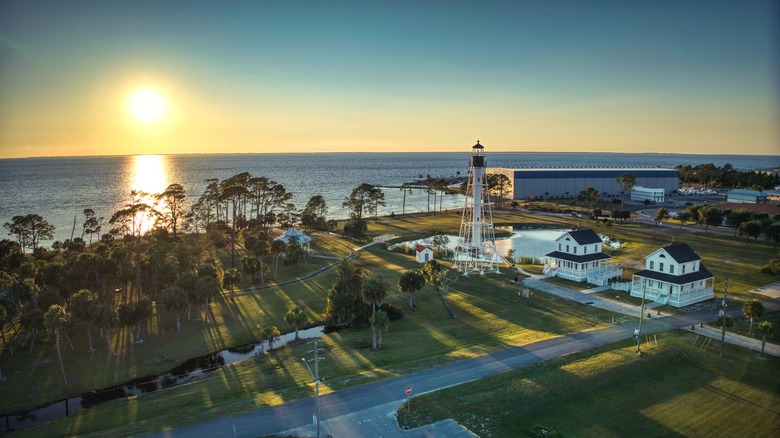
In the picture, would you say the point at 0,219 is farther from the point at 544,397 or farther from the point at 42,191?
the point at 544,397

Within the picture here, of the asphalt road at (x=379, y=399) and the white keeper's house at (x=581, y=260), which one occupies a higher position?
the white keeper's house at (x=581, y=260)

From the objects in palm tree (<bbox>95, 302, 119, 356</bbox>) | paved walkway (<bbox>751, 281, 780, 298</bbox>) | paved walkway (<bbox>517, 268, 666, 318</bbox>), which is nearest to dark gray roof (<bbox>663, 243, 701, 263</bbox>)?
paved walkway (<bbox>517, 268, 666, 318</bbox>)

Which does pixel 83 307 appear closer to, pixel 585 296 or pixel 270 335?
pixel 270 335

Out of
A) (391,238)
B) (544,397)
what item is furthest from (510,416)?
(391,238)

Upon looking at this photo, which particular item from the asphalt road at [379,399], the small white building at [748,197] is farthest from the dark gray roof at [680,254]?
the small white building at [748,197]

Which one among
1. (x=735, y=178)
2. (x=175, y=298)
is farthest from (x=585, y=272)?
(x=735, y=178)

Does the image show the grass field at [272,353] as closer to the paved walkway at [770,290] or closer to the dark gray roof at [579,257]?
the paved walkway at [770,290]
